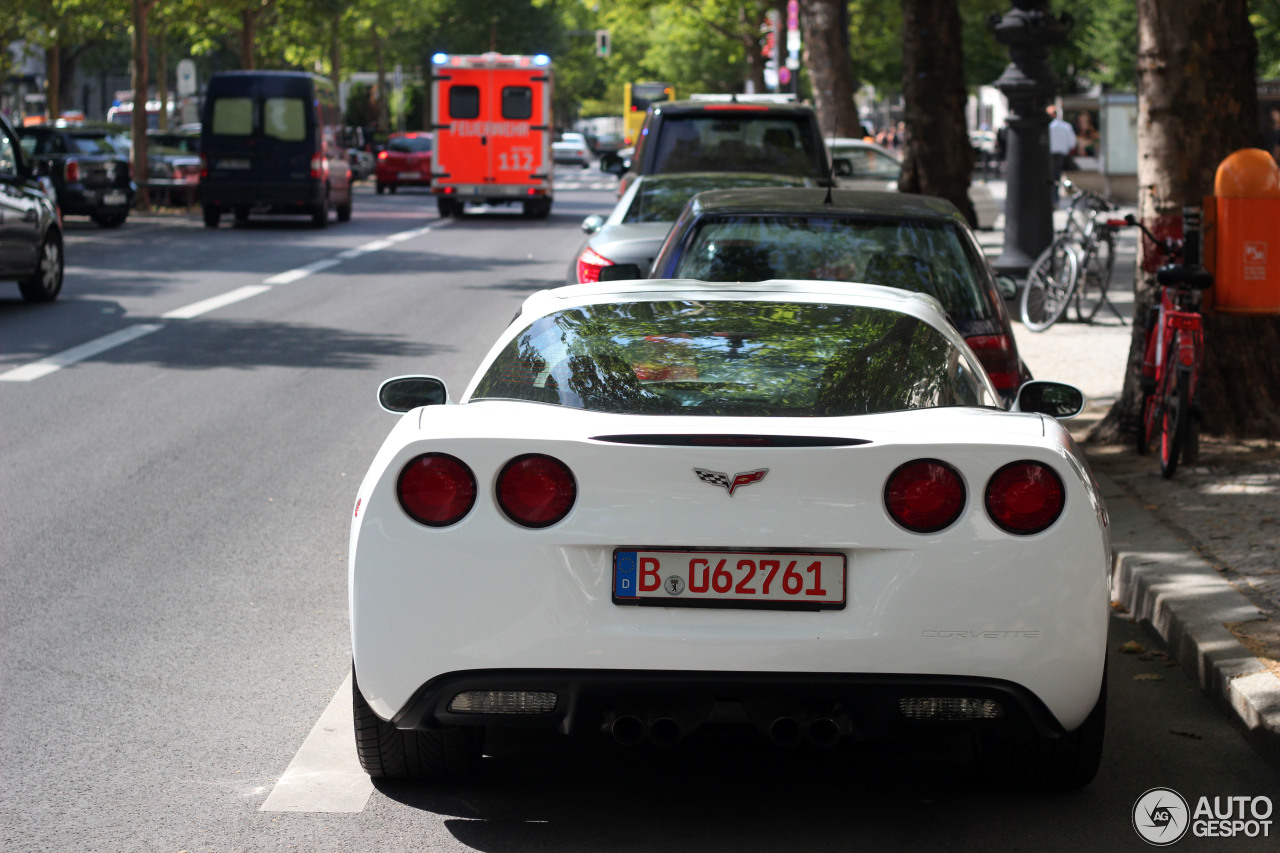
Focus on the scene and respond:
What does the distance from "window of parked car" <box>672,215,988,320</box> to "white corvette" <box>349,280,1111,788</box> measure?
3.41 meters

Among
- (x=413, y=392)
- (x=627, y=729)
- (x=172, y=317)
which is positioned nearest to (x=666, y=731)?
(x=627, y=729)

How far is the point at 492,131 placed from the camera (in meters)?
35.0

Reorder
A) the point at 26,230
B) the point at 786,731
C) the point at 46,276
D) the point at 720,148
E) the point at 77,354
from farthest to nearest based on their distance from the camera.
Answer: the point at 46,276 → the point at 26,230 → the point at 720,148 → the point at 77,354 → the point at 786,731

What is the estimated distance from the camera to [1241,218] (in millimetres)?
8555

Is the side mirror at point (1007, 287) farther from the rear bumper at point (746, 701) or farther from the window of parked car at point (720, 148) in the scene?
the window of parked car at point (720, 148)

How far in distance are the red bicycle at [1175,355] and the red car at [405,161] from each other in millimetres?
38792

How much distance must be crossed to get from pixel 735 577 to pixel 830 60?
28.4 m

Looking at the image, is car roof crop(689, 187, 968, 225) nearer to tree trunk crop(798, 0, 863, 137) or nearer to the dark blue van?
the dark blue van

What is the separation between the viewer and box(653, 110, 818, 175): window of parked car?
1638cm

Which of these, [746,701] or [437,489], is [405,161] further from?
[746,701]

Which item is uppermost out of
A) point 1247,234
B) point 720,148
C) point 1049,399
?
point 720,148

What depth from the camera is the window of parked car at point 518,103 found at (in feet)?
116

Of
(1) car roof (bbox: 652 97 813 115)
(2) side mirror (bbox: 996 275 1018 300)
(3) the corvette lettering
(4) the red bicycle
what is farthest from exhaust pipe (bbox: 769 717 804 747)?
(1) car roof (bbox: 652 97 813 115)

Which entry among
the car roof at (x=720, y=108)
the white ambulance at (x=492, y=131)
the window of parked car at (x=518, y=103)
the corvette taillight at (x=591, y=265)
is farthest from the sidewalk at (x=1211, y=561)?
the window of parked car at (x=518, y=103)
